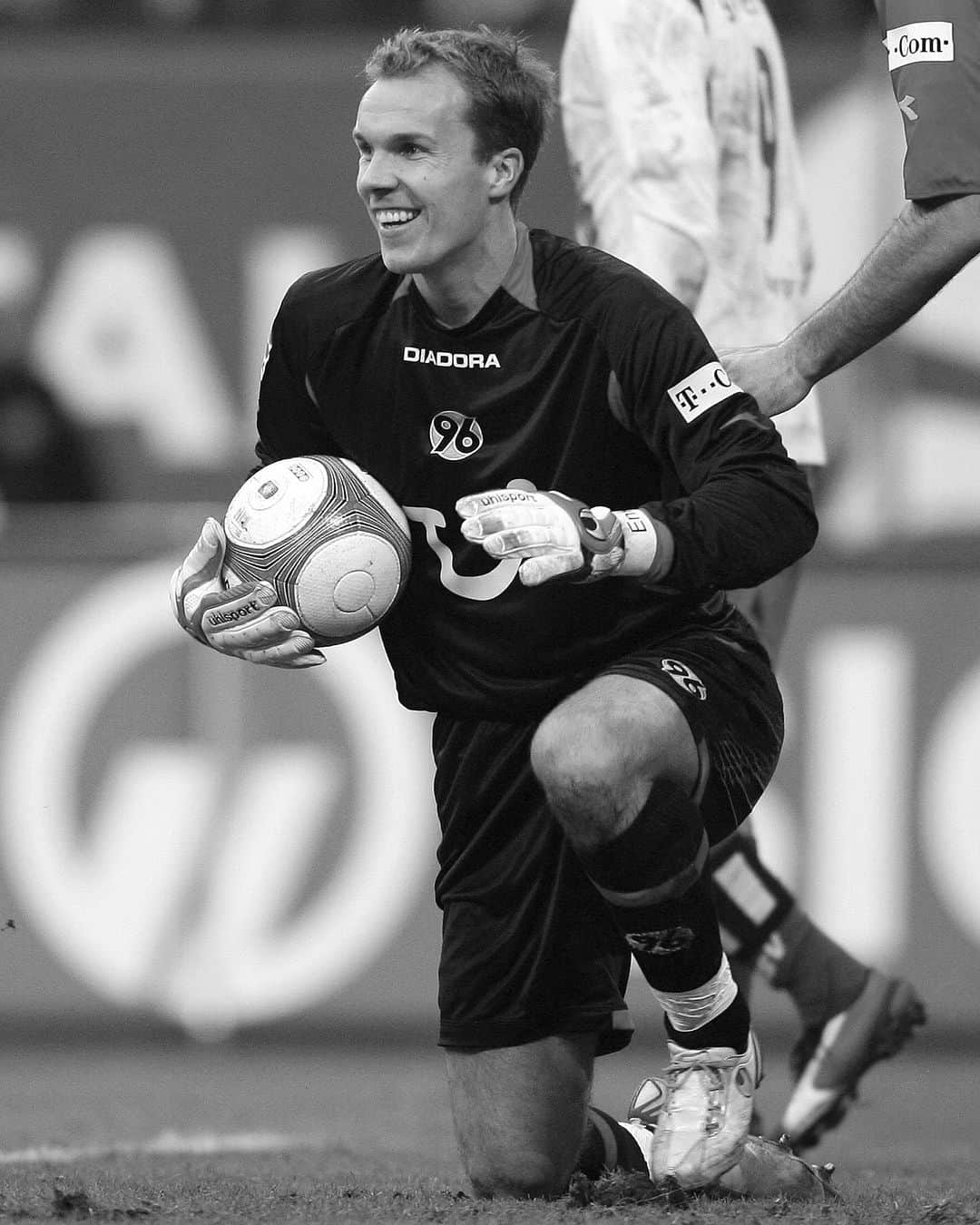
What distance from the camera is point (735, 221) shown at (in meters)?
4.61

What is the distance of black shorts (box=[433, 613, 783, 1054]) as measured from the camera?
3.87 meters

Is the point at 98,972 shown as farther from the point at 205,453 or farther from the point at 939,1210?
the point at 939,1210

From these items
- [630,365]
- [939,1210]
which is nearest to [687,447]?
[630,365]

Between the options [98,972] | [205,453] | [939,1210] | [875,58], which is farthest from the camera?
[205,453]

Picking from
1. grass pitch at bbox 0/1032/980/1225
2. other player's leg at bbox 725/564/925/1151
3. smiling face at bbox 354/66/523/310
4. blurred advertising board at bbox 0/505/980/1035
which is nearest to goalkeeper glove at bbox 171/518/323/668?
smiling face at bbox 354/66/523/310

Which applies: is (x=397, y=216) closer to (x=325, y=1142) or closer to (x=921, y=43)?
(x=921, y=43)

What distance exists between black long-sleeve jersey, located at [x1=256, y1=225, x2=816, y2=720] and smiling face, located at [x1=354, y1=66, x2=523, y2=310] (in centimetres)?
16

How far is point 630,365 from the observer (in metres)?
3.61

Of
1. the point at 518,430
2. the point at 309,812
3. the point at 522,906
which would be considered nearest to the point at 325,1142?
the point at 522,906

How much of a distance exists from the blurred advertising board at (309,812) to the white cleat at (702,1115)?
9.18 ft

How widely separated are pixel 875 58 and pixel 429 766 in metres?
3.62

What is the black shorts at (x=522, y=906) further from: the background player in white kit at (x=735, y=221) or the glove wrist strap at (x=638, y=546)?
the background player in white kit at (x=735, y=221)

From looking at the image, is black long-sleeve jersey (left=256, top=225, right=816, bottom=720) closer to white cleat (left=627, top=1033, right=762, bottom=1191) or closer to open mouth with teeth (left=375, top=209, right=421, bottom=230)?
open mouth with teeth (left=375, top=209, right=421, bottom=230)

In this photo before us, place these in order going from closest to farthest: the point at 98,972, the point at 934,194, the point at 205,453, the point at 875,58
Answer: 1. the point at 934,194
2. the point at 98,972
3. the point at 875,58
4. the point at 205,453
